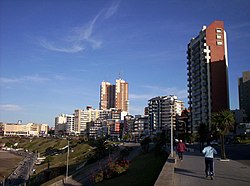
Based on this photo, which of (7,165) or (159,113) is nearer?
(7,165)

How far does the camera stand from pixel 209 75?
298 ft

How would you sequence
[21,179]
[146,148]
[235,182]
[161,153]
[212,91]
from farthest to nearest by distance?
1. [212,91]
2. [21,179]
3. [146,148]
4. [161,153]
5. [235,182]

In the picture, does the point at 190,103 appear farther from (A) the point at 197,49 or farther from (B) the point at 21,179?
(B) the point at 21,179

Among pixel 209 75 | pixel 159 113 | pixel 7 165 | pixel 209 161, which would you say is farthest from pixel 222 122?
pixel 159 113

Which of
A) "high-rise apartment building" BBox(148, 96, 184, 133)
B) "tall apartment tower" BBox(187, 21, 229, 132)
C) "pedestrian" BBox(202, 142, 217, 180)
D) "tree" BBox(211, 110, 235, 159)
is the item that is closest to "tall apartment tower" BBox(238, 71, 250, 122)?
"tall apartment tower" BBox(187, 21, 229, 132)

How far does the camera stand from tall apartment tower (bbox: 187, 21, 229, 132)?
88438mm

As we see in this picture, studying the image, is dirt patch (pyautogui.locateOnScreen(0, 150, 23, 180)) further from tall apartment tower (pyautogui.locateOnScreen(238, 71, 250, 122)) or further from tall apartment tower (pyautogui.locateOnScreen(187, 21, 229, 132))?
tall apartment tower (pyautogui.locateOnScreen(238, 71, 250, 122))

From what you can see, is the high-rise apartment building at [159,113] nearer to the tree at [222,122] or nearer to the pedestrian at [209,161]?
the tree at [222,122]

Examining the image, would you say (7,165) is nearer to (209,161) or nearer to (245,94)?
(209,161)

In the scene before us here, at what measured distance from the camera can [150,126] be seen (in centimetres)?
14788

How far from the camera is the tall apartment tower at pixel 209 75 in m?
88.4

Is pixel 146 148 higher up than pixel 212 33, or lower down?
lower down

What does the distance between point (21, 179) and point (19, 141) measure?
115 meters

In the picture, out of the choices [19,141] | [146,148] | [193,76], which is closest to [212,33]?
[193,76]
